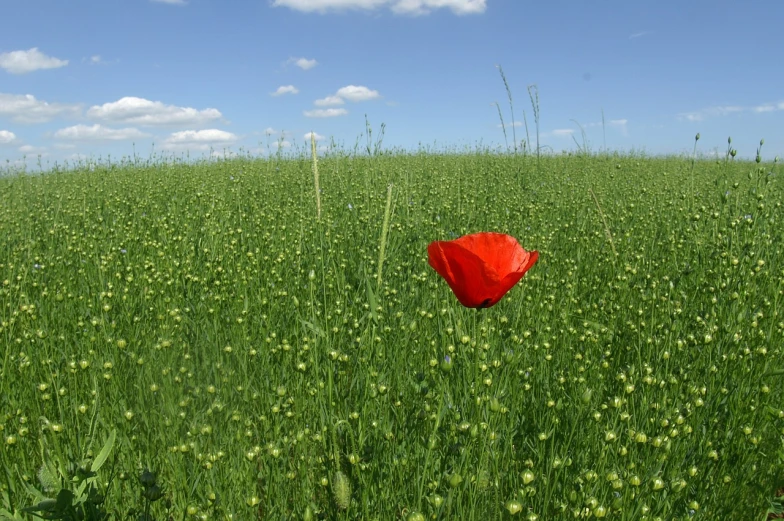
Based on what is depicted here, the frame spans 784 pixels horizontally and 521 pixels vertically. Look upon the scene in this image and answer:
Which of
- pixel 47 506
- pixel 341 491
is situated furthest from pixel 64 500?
pixel 341 491

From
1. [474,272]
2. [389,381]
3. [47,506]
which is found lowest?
[389,381]

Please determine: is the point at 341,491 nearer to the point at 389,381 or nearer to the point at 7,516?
the point at 7,516

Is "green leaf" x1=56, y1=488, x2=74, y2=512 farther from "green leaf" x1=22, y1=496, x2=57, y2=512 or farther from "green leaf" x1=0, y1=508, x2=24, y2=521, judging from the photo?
"green leaf" x1=0, y1=508, x2=24, y2=521

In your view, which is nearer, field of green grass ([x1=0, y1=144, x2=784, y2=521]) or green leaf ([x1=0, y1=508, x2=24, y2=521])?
green leaf ([x1=0, y1=508, x2=24, y2=521])

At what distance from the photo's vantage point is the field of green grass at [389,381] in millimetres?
1636

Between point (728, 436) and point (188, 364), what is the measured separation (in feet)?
7.02

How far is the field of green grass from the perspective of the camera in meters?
1.64

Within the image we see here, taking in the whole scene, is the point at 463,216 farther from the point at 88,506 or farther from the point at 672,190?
the point at 88,506

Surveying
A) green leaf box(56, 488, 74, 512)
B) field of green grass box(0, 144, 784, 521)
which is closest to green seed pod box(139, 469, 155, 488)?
field of green grass box(0, 144, 784, 521)

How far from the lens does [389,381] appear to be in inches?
92.4

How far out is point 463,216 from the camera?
5152mm

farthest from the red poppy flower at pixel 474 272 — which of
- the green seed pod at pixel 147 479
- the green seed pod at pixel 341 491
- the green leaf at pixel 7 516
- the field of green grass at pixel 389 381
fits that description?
the green leaf at pixel 7 516

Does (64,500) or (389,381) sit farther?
(389,381)

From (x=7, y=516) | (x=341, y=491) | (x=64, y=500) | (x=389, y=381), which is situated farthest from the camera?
(x=389, y=381)
